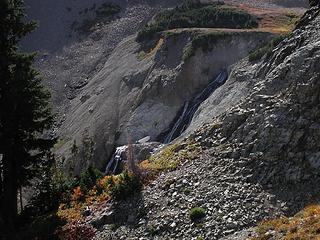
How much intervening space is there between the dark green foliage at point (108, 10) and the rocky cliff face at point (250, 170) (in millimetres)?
62103

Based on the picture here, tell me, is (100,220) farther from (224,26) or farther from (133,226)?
(224,26)

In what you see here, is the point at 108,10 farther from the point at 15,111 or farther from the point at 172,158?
the point at 172,158

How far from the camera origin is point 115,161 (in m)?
47.0

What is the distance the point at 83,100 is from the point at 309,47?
3978cm

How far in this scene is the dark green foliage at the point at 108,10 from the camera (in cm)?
8869

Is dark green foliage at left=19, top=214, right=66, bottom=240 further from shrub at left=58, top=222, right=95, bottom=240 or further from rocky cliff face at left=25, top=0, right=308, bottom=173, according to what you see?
rocky cliff face at left=25, top=0, right=308, bottom=173

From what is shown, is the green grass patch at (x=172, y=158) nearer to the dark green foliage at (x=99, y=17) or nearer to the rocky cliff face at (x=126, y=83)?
the rocky cliff face at (x=126, y=83)

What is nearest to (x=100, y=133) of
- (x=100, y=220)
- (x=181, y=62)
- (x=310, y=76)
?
(x=181, y=62)

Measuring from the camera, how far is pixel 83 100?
63.5 meters

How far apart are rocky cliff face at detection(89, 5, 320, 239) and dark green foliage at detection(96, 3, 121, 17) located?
6210 cm

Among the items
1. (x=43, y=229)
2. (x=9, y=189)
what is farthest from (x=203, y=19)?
(x=43, y=229)

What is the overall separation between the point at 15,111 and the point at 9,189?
4362 millimetres

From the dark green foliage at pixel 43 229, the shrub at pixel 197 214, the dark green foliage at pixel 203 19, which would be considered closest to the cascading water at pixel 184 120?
the dark green foliage at pixel 203 19

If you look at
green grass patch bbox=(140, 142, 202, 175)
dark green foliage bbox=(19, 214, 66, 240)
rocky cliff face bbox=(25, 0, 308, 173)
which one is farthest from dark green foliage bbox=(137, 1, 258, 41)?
dark green foliage bbox=(19, 214, 66, 240)
